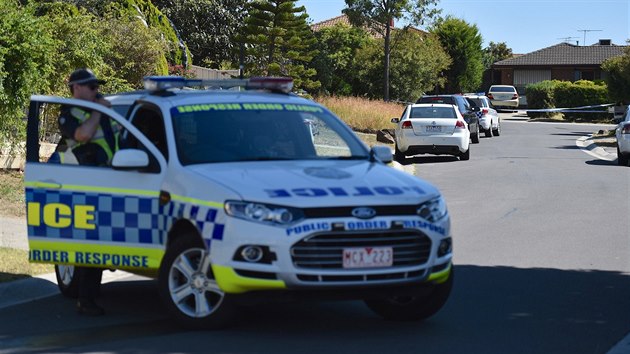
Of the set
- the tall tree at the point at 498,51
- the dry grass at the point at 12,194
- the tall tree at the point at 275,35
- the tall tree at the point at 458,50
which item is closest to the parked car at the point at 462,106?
the tall tree at the point at 275,35

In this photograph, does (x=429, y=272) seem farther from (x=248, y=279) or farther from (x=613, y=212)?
(x=613, y=212)

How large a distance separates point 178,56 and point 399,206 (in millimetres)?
29842

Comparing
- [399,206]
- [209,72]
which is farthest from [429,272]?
[209,72]

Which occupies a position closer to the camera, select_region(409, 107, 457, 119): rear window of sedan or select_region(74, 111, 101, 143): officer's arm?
select_region(74, 111, 101, 143): officer's arm

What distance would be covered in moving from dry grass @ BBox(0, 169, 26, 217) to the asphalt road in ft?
14.8

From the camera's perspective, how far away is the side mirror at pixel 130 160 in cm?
805

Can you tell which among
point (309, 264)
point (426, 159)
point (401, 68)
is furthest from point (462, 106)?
point (309, 264)

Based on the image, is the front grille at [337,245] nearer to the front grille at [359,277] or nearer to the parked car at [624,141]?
the front grille at [359,277]

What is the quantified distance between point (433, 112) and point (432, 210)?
20330 millimetres

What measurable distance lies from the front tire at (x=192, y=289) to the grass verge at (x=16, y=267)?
2.61m

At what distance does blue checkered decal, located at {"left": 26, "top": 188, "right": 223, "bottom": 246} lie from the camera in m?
8.04

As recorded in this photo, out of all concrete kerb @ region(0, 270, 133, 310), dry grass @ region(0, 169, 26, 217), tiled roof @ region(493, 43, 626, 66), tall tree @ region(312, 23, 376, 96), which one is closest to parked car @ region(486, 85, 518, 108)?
tall tree @ region(312, 23, 376, 96)

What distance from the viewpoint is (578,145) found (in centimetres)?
3609

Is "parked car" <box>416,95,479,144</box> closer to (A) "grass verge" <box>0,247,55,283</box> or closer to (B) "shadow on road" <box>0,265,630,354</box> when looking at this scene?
(A) "grass verge" <box>0,247,55,283</box>
